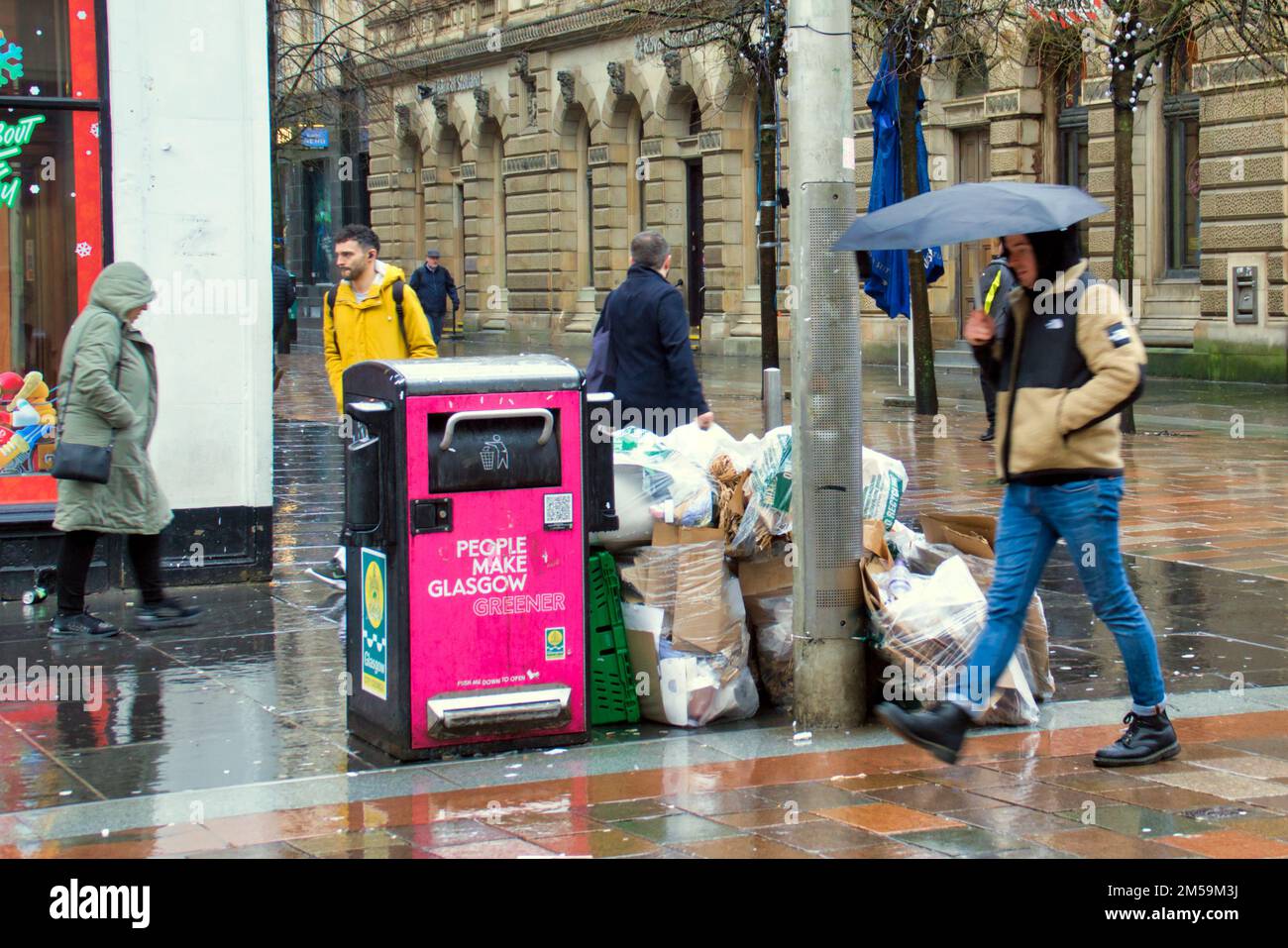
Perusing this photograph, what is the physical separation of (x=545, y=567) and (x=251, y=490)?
3847 mm

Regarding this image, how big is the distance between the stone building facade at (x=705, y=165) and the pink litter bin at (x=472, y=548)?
1641 centimetres

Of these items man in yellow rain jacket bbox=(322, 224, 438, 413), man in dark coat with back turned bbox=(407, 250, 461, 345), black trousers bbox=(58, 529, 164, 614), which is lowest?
black trousers bbox=(58, 529, 164, 614)

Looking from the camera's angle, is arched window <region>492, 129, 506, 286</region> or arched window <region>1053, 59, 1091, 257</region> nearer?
arched window <region>1053, 59, 1091, 257</region>

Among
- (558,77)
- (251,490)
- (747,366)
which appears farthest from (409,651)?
(558,77)

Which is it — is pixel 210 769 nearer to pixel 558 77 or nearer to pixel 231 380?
pixel 231 380

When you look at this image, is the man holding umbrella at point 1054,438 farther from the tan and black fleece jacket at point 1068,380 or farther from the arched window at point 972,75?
the arched window at point 972,75

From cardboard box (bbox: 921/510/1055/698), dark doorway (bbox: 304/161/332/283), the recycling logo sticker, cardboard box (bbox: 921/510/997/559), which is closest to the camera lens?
the recycling logo sticker

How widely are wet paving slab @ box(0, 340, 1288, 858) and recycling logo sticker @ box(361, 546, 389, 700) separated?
10.1 inches

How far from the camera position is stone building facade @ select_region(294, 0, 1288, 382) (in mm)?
23406

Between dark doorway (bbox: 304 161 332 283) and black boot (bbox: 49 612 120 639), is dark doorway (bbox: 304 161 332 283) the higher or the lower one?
the higher one

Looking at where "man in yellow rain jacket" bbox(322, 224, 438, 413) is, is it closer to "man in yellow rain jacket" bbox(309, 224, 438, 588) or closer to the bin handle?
"man in yellow rain jacket" bbox(309, 224, 438, 588)

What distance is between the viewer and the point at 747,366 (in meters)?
29.5

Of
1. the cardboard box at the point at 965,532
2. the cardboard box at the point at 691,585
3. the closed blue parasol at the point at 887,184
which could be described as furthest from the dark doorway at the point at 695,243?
the cardboard box at the point at 691,585

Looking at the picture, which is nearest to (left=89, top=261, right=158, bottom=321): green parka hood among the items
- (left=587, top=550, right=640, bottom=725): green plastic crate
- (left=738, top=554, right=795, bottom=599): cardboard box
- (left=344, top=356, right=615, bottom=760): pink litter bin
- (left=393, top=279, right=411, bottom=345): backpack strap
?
(left=393, top=279, right=411, bottom=345): backpack strap
